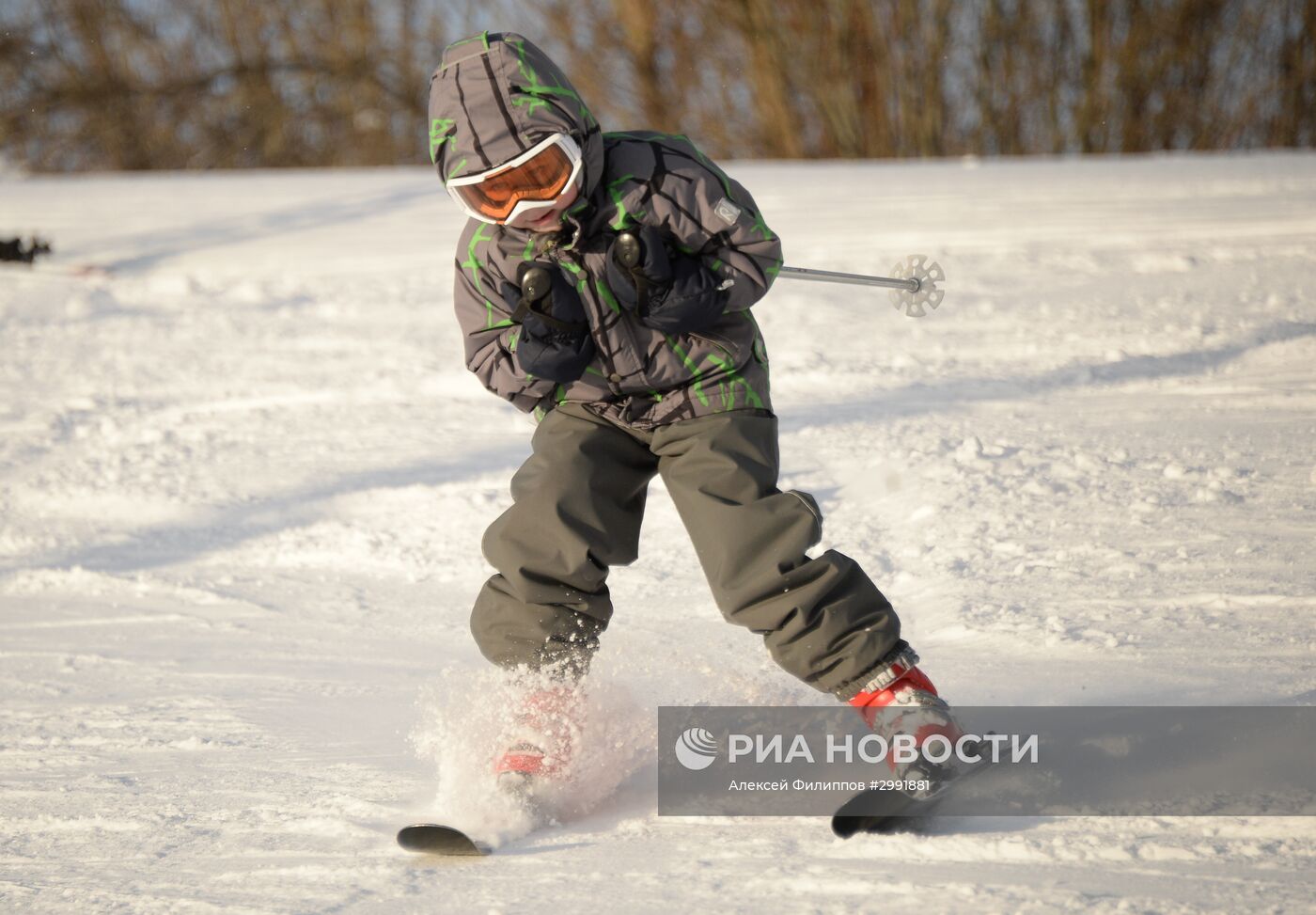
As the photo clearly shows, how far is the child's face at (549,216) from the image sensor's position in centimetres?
233

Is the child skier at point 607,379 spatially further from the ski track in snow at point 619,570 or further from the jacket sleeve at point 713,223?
the ski track in snow at point 619,570

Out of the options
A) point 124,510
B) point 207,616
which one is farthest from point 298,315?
point 207,616

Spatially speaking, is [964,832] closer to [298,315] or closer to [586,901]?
[586,901]

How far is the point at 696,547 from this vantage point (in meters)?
2.45

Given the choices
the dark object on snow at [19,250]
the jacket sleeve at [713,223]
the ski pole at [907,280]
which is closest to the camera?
the jacket sleeve at [713,223]

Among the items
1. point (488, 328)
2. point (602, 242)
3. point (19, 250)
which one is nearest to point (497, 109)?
point (602, 242)

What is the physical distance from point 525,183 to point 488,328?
1.02 ft

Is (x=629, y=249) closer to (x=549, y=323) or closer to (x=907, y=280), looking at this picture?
(x=549, y=323)

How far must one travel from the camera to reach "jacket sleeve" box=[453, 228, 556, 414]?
248 cm

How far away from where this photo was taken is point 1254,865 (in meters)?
2.06

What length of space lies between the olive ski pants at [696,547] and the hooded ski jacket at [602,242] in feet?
0.22

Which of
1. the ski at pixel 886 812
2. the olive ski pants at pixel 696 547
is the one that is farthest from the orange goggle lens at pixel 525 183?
the ski at pixel 886 812

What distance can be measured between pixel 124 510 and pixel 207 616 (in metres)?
1.06

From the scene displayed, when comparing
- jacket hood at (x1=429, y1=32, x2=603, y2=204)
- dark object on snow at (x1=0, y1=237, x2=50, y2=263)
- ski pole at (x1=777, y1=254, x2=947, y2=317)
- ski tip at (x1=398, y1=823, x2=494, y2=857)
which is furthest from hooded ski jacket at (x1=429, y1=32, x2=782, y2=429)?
dark object on snow at (x1=0, y1=237, x2=50, y2=263)
